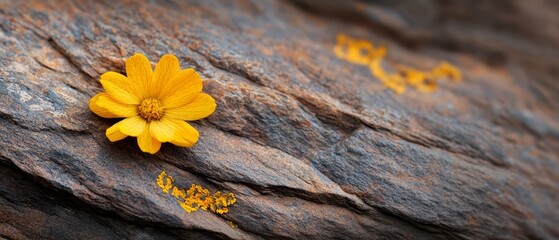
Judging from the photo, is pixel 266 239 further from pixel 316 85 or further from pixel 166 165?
pixel 316 85

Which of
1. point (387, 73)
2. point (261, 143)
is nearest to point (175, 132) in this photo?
point (261, 143)

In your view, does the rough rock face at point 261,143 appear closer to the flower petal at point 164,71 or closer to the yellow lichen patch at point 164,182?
the yellow lichen patch at point 164,182

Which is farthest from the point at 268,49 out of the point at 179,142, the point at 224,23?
the point at 179,142

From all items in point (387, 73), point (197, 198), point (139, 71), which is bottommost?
point (197, 198)

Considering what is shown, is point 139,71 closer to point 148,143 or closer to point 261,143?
point 148,143

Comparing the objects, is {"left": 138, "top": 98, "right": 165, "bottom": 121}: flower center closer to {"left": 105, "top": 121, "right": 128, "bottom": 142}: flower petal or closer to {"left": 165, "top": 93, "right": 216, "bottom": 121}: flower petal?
{"left": 165, "top": 93, "right": 216, "bottom": 121}: flower petal

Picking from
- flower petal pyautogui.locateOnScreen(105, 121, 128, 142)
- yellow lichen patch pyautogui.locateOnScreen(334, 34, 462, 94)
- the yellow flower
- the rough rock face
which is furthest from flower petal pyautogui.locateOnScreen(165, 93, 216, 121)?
yellow lichen patch pyautogui.locateOnScreen(334, 34, 462, 94)

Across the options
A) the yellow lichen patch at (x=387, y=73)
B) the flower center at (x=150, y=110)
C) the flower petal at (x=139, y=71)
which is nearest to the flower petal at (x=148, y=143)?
the flower center at (x=150, y=110)
